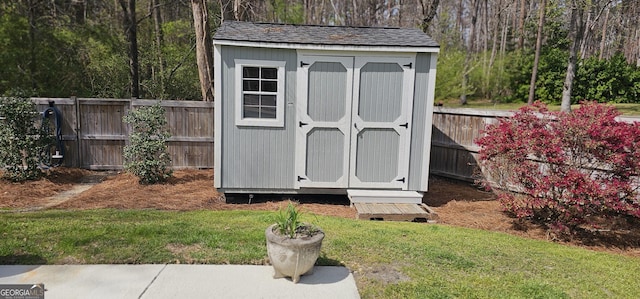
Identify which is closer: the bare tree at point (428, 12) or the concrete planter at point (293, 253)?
the concrete planter at point (293, 253)

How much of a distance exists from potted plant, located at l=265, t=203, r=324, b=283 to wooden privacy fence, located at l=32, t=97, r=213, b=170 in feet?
22.0

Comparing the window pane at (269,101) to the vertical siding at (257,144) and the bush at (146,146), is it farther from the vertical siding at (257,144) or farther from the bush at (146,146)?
the bush at (146,146)

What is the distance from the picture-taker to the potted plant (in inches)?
138

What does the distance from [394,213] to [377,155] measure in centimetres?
127

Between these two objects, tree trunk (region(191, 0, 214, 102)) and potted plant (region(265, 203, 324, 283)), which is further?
tree trunk (region(191, 0, 214, 102))

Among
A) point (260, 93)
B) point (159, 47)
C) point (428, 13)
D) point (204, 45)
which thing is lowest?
point (260, 93)

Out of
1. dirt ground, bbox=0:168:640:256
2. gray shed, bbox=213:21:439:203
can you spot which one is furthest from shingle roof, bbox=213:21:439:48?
dirt ground, bbox=0:168:640:256

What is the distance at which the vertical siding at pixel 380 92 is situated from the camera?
23.5 ft

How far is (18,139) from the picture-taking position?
8.01 metres

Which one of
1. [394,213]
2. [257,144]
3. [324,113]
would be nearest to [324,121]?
[324,113]

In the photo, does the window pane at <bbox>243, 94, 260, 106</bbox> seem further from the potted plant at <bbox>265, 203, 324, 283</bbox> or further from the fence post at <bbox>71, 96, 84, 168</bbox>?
the fence post at <bbox>71, 96, 84, 168</bbox>

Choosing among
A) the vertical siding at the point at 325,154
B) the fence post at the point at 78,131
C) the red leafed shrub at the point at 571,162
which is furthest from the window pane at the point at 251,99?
the fence post at the point at 78,131

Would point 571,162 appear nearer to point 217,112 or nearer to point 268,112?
point 268,112

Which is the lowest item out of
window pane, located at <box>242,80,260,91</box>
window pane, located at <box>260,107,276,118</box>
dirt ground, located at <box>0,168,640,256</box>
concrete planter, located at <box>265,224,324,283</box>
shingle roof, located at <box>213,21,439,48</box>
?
dirt ground, located at <box>0,168,640,256</box>
